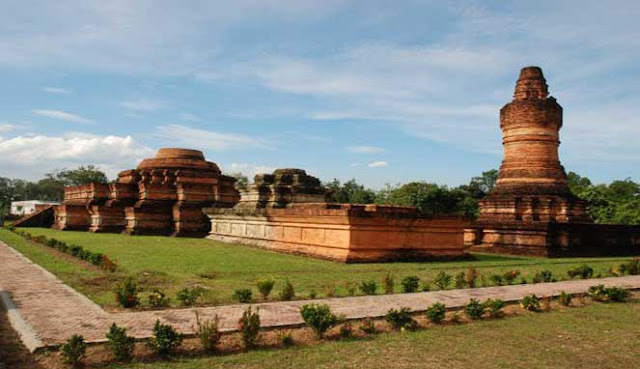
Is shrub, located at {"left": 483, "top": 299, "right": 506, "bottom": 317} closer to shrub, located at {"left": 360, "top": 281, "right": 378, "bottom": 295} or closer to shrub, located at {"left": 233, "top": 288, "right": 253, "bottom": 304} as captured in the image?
shrub, located at {"left": 360, "top": 281, "right": 378, "bottom": 295}

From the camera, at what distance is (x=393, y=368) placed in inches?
199

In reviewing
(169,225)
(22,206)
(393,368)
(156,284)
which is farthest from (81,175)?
(393,368)

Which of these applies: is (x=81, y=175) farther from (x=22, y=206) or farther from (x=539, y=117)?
(x=539, y=117)

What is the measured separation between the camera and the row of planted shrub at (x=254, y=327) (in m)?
5.06

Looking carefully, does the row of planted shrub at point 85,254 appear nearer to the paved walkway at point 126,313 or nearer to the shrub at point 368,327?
the paved walkway at point 126,313

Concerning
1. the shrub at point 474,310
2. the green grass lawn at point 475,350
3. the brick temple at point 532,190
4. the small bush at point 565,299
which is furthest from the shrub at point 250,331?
the brick temple at point 532,190

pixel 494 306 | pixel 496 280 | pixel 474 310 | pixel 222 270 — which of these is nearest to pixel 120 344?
pixel 474 310

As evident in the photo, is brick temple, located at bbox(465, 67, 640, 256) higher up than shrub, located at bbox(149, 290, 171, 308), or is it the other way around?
brick temple, located at bbox(465, 67, 640, 256)

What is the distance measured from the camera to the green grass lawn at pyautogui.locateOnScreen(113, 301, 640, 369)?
5.19m

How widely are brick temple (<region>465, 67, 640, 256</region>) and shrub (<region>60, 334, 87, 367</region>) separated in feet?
54.5

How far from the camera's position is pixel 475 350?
5742mm

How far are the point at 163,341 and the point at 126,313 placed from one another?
1.80 meters

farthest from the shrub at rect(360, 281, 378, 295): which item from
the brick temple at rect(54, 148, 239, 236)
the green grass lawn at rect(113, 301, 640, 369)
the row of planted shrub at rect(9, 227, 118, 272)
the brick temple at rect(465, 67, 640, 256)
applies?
the brick temple at rect(54, 148, 239, 236)

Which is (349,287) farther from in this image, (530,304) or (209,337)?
(209,337)
